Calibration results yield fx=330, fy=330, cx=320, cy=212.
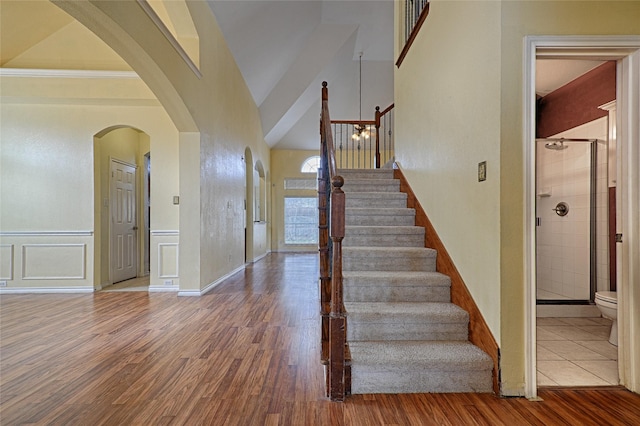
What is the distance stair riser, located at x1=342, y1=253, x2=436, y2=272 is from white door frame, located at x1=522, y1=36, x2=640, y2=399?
39.7 inches

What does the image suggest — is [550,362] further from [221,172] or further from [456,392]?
[221,172]

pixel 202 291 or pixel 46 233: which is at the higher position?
pixel 46 233

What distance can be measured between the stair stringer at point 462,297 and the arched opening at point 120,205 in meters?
4.62

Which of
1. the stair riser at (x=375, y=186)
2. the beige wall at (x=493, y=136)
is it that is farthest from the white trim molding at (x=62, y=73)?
the beige wall at (x=493, y=136)

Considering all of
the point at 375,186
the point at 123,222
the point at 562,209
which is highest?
the point at 375,186

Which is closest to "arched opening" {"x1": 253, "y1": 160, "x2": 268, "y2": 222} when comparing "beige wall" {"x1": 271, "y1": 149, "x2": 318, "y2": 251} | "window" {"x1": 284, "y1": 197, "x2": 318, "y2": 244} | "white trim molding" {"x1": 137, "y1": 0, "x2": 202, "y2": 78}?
"beige wall" {"x1": 271, "y1": 149, "x2": 318, "y2": 251}

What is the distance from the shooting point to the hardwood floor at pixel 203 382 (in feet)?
5.54

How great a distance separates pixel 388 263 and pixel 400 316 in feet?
2.17

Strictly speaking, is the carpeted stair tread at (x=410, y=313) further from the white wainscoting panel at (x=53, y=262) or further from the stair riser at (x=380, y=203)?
the white wainscoting panel at (x=53, y=262)

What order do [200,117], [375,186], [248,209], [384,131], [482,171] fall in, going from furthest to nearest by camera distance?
1. [248,209]
2. [384,131]
3. [200,117]
4. [375,186]
5. [482,171]

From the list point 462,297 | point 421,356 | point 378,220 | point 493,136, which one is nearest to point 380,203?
point 378,220

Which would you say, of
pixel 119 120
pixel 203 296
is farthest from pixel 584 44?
pixel 119 120

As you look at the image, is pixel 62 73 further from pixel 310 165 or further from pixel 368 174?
pixel 310 165

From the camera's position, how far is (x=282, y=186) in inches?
427
